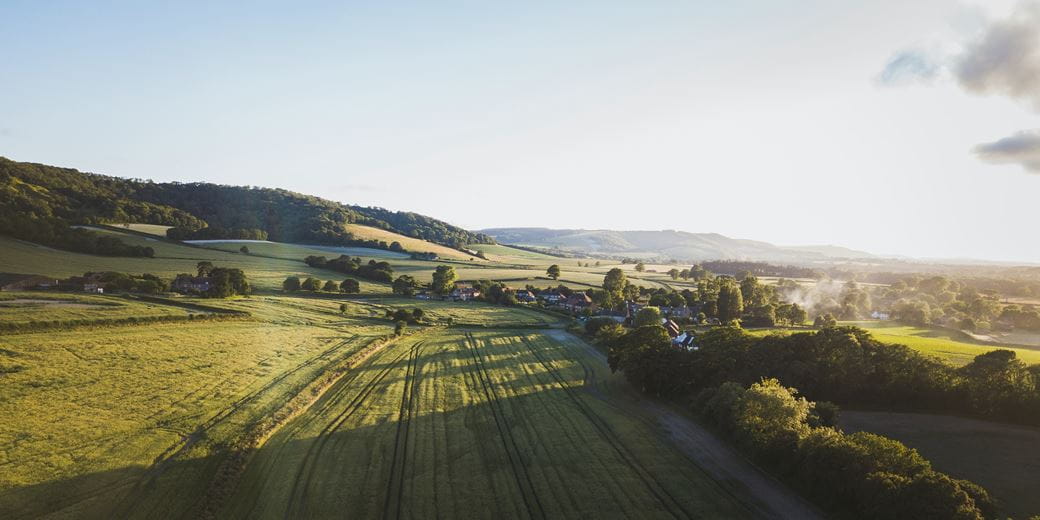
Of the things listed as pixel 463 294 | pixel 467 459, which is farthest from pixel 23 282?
pixel 463 294

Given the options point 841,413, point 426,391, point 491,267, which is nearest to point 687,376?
point 841,413

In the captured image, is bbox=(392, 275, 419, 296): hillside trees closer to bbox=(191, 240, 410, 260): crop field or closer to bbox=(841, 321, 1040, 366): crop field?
bbox=(191, 240, 410, 260): crop field

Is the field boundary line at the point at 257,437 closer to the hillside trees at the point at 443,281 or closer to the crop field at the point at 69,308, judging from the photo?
the crop field at the point at 69,308

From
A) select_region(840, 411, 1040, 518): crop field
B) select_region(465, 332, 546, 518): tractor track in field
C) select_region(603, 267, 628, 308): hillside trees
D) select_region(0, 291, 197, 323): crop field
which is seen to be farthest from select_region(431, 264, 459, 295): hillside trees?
select_region(840, 411, 1040, 518): crop field

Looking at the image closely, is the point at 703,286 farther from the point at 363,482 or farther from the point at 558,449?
the point at 363,482

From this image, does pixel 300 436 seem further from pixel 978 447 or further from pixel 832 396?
pixel 978 447

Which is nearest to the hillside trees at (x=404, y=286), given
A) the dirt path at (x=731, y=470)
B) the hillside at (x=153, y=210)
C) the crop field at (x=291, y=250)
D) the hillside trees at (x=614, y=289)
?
the crop field at (x=291, y=250)

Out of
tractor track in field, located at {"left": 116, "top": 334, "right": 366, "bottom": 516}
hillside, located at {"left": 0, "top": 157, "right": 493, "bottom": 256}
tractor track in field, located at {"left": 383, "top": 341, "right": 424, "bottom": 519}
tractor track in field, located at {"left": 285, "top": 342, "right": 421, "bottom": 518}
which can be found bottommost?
tractor track in field, located at {"left": 383, "top": 341, "right": 424, "bottom": 519}
